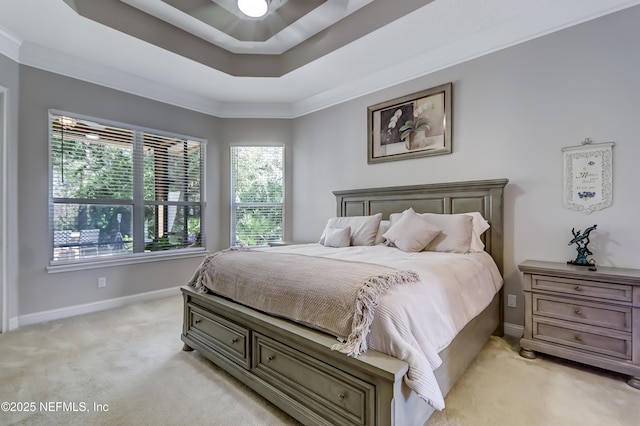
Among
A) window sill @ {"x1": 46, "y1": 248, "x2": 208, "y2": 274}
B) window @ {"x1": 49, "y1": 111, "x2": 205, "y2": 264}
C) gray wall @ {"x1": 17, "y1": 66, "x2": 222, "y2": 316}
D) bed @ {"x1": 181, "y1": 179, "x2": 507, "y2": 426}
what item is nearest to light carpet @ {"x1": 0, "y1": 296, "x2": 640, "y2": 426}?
bed @ {"x1": 181, "y1": 179, "x2": 507, "y2": 426}

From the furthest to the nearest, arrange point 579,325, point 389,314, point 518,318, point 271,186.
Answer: point 271,186 → point 518,318 → point 579,325 → point 389,314

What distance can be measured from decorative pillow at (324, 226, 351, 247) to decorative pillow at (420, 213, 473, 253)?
32.2 inches

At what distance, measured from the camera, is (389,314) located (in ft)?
4.25

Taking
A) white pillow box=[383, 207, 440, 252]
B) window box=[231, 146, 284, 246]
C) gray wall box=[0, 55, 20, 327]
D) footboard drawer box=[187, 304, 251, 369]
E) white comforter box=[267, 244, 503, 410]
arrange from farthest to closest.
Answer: window box=[231, 146, 284, 246]
gray wall box=[0, 55, 20, 327]
white pillow box=[383, 207, 440, 252]
footboard drawer box=[187, 304, 251, 369]
white comforter box=[267, 244, 503, 410]

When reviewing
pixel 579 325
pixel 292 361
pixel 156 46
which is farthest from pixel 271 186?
pixel 579 325

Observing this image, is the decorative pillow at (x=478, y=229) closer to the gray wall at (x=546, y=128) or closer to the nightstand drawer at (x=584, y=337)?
the gray wall at (x=546, y=128)

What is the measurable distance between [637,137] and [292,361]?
2.91 m

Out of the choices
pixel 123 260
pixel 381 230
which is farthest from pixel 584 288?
pixel 123 260

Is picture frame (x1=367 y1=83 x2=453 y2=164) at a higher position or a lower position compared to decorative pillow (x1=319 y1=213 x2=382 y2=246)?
higher

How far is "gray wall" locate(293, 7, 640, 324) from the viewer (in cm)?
223

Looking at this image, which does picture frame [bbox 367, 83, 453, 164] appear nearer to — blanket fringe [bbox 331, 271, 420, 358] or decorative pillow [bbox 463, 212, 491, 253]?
decorative pillow [bbox 463, 212, 491, 253]

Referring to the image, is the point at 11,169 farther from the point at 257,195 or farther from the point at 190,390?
the point at 190,390

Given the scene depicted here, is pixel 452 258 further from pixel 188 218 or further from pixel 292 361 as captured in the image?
pixel 188 218

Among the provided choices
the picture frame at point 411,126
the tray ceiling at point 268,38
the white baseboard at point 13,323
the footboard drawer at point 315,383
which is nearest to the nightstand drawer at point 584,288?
the picture frame at point 411,126
